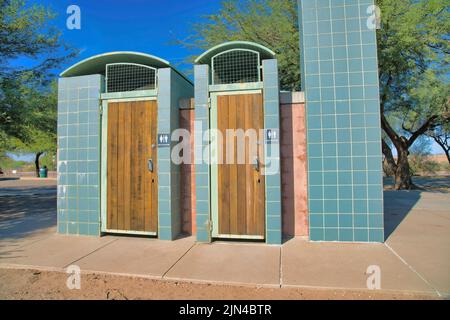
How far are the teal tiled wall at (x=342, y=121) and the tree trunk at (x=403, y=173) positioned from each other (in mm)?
11740

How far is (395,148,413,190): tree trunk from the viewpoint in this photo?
14.6 meters

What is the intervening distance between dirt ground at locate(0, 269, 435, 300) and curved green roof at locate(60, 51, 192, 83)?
12.5 ft

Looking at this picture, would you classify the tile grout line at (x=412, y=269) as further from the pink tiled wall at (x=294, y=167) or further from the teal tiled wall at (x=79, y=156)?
the teal tiled wall at (x=79, y=156)

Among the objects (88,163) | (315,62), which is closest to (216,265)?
(88,163)

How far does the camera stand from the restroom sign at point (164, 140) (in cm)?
518

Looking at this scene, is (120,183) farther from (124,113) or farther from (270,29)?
(270,29)

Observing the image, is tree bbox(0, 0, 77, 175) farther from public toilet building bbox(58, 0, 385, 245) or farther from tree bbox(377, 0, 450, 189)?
tree bbox(377, 0, 450, 189)

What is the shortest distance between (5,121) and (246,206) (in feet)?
28.4

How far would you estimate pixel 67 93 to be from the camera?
5777 mm

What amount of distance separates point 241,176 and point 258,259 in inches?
57.7

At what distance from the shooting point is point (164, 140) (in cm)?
518

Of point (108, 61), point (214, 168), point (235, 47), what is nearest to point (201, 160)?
point (214, 168)

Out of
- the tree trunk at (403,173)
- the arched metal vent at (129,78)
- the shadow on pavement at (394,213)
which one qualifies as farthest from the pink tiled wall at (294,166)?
the tree trunk at (403,173)

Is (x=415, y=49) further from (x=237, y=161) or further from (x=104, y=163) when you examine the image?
(x=104, y=163)
